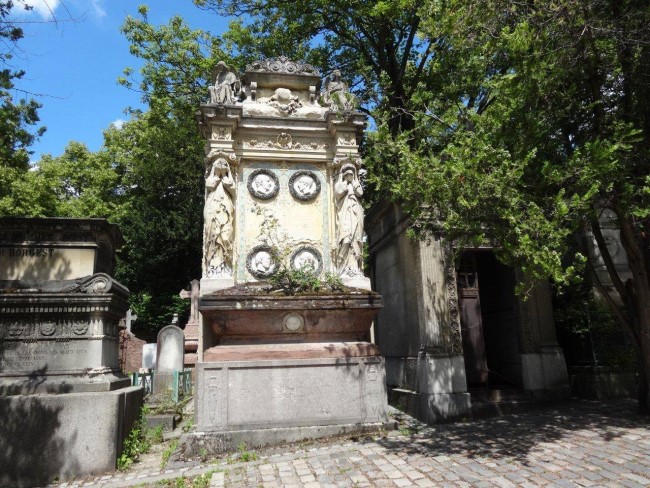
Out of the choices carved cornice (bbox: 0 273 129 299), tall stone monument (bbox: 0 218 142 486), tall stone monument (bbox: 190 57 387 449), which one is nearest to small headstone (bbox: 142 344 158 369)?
tall stone monument (bbox: 190 57 387 449)

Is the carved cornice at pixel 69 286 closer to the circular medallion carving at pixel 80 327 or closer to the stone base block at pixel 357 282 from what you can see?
the circular medallion carving at pixel 80 327

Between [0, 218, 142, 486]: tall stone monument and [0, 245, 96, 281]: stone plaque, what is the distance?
14 mm

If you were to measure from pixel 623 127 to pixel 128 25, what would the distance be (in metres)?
16.2

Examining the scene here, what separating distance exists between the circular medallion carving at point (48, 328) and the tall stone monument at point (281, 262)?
6.77 feet

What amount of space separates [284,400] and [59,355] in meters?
3.30

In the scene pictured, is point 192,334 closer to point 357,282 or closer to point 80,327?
point 357,282

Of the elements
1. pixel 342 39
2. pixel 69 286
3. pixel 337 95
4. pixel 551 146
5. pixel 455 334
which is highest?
pixel 342 39

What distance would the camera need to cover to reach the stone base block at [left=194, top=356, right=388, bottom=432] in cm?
701

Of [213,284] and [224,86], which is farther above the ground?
[224,86]

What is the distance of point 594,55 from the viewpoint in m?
7.29

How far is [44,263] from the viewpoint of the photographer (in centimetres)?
718

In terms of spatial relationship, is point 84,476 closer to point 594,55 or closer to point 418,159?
point 418,159

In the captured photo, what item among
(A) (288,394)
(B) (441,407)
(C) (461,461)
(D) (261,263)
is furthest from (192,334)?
(C) (461,461)

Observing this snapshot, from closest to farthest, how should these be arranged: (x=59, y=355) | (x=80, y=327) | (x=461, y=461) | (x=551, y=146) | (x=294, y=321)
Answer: (x=461, y=461), (x=59, y=355), (x=80, y=327), (x=294, y=321), (x=551, y=146)
